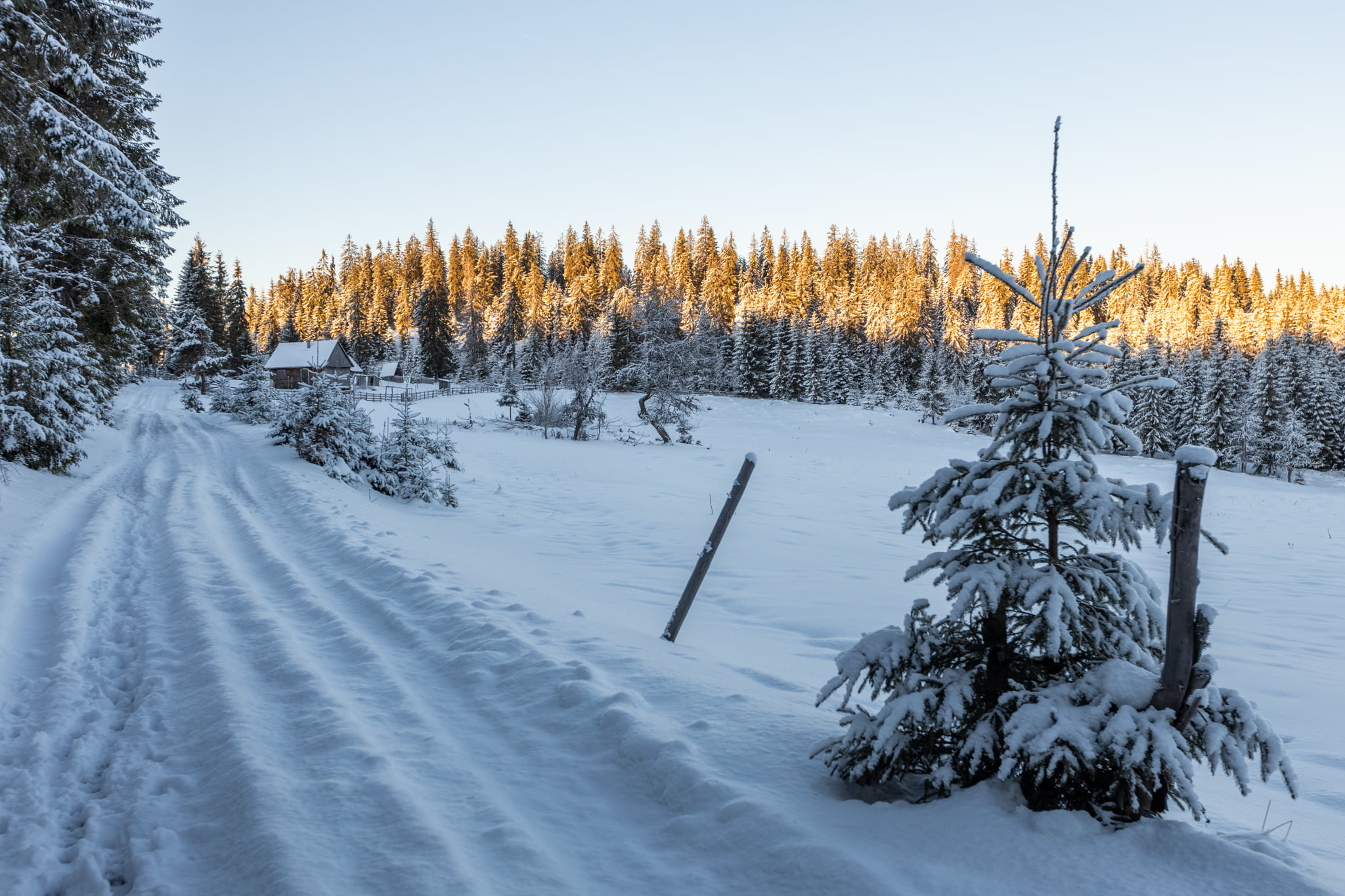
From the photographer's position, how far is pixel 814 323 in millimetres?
68688

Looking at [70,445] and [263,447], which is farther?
[263,447]

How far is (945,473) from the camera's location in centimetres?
314

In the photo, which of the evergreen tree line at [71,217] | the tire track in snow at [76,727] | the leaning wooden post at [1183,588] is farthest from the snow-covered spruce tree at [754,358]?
the leaning wooden post at [1183,588]

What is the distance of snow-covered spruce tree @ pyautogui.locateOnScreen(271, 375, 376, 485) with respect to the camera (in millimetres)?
17266

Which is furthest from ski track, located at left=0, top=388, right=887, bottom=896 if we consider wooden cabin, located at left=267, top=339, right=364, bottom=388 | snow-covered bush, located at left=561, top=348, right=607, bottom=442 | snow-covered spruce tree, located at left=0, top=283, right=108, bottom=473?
wooden cabin, located at left=267, top=339, right=364, bottom=388

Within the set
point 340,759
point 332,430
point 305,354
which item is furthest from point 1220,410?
point 305,354

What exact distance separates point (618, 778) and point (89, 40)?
15.5 metres

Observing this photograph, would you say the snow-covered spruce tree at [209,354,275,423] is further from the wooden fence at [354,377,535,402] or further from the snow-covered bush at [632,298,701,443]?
the snow-covered bush at [632,298,701,443]

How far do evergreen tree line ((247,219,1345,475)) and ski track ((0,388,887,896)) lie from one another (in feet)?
99.5

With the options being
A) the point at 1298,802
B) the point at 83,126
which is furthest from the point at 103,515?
the point at 1298,802

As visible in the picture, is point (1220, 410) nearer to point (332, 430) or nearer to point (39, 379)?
point (332, 430)

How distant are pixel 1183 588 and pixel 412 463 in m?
15.5

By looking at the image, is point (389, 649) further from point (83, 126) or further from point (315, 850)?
point (83, 126)

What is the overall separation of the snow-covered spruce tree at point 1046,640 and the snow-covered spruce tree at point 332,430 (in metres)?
16.1
